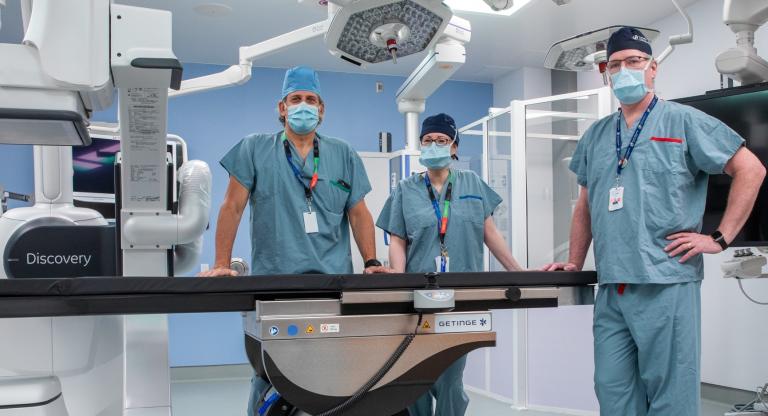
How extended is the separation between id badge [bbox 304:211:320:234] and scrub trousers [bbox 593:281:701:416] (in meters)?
1.06

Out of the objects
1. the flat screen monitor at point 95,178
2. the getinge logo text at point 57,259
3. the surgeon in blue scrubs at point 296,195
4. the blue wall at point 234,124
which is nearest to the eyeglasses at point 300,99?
the surgeon in blue scrubs at point 296,195

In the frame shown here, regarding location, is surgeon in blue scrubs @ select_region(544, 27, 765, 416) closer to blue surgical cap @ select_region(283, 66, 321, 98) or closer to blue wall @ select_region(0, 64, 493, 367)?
blue surgical cap @ select_region(283, 66, 321, 98)

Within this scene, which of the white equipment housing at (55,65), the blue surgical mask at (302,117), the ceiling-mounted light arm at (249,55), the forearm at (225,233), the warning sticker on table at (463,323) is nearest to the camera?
the white equipment housing at (55,65)

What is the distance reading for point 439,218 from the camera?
278 cm

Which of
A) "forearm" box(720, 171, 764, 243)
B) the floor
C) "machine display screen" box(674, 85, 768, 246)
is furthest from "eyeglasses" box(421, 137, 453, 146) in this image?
the floor

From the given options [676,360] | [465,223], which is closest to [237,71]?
[465,223]

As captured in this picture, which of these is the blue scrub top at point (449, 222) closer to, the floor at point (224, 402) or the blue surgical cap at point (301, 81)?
the blue surgical cap at point (301, 81)

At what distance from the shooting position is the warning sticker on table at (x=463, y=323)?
5.28 feet

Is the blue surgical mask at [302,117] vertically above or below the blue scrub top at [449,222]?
above

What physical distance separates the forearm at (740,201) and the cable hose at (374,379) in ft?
3.70

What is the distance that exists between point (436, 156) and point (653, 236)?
42.3 inches

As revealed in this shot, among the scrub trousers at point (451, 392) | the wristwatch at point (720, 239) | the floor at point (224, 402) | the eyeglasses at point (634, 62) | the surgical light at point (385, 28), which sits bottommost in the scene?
the floor at point (224, 402)

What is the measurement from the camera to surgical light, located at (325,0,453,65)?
2.14 m

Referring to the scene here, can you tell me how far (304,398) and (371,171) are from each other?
3.50 metres
